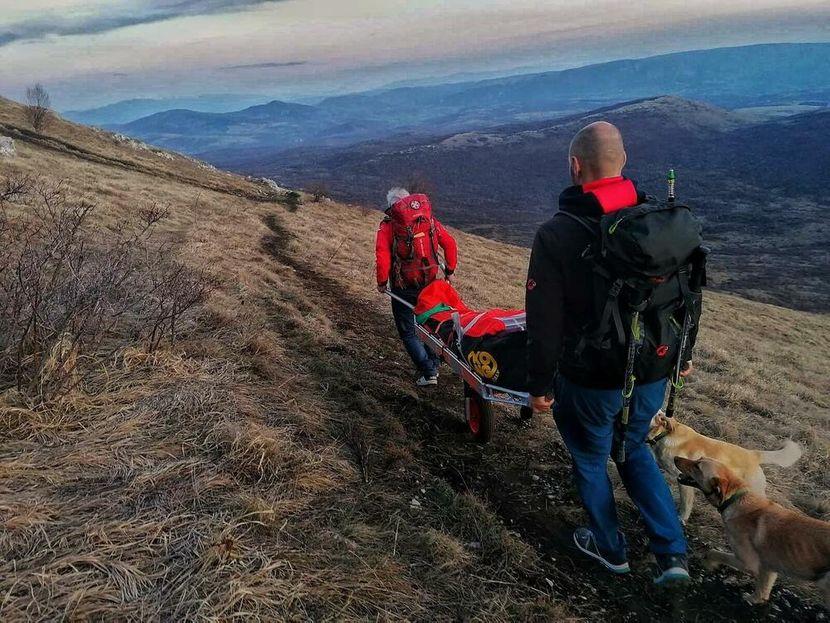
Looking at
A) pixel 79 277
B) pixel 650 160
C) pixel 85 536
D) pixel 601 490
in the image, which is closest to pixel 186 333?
pixel 79 277

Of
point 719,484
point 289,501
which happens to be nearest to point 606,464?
point 719,484

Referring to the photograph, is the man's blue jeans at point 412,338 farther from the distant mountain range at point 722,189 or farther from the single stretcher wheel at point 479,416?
the distant mountain range at point 722,189

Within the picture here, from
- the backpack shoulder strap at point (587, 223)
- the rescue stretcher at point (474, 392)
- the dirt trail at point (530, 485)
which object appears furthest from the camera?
the rescue stretcher at point (474, 392)

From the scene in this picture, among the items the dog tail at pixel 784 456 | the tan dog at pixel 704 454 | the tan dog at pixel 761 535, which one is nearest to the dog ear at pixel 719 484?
the tan dog at pixel 761 535

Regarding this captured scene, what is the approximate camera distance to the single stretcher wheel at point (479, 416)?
5.12 meters

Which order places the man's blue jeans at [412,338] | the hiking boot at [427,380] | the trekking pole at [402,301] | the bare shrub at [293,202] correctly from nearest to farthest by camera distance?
the trekking pole at [402,301]
the man's blue jeans at [412,338]
the hiking boot at [427,380]
the bare shrub at [293,202]

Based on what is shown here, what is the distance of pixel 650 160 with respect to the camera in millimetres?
166750

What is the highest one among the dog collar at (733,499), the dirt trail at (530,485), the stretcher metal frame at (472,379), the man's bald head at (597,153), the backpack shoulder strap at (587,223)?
the man's bald head at (597,153)

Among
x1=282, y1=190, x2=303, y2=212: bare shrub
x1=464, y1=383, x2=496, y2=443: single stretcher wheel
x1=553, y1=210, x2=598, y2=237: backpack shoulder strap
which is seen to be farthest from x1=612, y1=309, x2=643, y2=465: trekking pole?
x1=282, y1=190, x2=303, y2=212: bare shrub

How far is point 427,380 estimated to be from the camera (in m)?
6.66

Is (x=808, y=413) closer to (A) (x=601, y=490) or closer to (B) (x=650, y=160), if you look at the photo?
Answer: (A) (x=601, y=490)

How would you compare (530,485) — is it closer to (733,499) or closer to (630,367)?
(733,499)

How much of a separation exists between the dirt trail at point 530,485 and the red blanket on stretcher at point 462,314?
1.07 m

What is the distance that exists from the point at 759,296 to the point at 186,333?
57.8 metres
